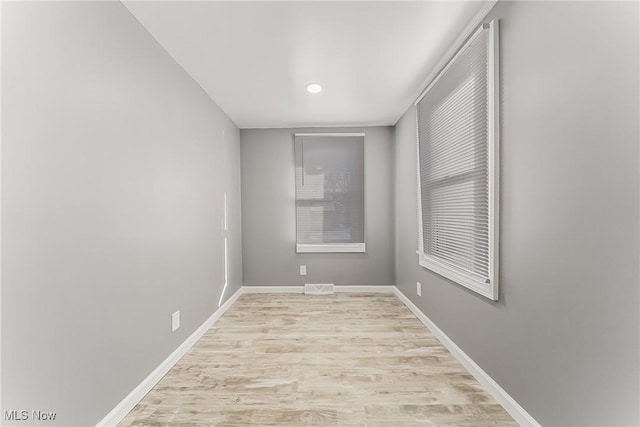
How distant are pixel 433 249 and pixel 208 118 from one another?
8.21 feet

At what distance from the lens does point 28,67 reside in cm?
111

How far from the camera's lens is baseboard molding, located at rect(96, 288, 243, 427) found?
1490mm

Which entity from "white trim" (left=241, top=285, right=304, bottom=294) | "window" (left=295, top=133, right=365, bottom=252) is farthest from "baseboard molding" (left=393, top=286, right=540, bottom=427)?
"white trim" (left=241, top=285, right=304, bottom=294)

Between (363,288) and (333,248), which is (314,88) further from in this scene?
(363,288)

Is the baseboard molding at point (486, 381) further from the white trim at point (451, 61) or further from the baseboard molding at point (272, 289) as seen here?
the white trim at point (451, 61)

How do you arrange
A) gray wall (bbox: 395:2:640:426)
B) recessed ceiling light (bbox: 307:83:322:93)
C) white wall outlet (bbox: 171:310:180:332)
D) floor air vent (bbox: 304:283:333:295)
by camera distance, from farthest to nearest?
floor air vent (bbox: 304:283:333:295), recessed ceiling light (bbox: 307:83:322:93), white wall outlet (bbox: 171:310:180:332), gray wall (bbox: 395:2:640:426)

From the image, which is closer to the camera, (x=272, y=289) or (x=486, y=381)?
(x=486, y=381)

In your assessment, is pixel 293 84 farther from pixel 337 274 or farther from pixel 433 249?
pixel 337 274

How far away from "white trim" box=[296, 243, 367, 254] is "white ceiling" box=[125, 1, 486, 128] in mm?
1872

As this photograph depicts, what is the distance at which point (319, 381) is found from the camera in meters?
1.88

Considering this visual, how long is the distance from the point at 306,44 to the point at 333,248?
2.62m

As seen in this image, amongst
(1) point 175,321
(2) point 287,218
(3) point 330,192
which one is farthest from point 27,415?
(3) point 330,192

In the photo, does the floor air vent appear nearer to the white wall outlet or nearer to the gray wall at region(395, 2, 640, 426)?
the white wall outlet

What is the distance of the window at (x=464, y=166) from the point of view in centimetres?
165
